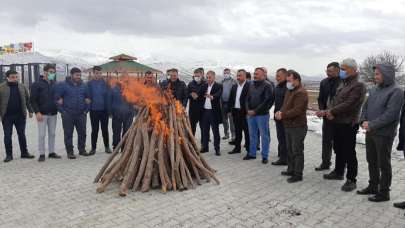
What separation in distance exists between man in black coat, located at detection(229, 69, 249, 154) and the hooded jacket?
330cm

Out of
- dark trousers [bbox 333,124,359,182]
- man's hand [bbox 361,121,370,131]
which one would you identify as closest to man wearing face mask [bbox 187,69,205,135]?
dark trousers [bbox 333,124,359,182]

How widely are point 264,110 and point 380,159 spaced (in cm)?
282

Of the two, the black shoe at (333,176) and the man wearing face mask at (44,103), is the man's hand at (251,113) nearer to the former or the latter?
the black shoe at (333,176)

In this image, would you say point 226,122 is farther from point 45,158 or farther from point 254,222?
point 254,222

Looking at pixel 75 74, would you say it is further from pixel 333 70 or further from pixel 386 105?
pixel 386 105

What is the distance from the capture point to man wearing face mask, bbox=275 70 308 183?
19.1ft

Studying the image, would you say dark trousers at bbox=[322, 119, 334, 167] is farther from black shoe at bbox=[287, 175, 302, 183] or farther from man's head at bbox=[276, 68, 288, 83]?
man's head at bbox=[276, 68, 288, 83]

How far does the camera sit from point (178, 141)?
5.86 m

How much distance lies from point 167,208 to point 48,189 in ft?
7.28

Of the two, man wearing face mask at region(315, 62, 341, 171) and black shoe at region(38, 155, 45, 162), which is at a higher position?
man wearing face mask at region(315, 62, 341, 171)

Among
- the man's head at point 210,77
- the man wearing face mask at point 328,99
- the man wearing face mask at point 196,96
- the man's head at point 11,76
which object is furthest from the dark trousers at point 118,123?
the man wearing face mask at point 328,99

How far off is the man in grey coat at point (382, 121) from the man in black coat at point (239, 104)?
10.3 ft

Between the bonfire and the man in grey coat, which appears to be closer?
the man in grey coat

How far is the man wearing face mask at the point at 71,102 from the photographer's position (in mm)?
7668
